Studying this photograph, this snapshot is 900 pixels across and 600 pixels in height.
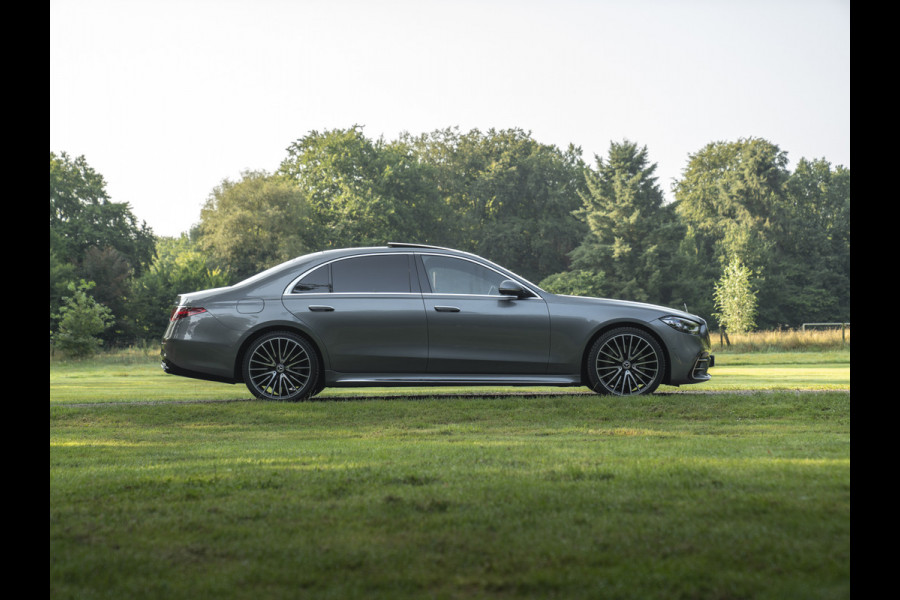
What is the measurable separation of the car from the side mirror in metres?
0.01

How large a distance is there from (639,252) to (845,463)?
52.7 meters

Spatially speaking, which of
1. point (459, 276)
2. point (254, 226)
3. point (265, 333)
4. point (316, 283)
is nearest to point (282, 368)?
point (265, 333)

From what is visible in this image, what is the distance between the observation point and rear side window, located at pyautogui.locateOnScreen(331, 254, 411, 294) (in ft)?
32.9

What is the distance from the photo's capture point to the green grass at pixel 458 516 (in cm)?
317

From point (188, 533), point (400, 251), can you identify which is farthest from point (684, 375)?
point (188, 533)

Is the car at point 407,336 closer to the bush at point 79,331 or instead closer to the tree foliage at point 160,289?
the bush at point 79,331

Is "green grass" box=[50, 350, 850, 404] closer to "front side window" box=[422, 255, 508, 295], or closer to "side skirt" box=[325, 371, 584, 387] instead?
"side skirt" box=[325, 371, 584, 387]

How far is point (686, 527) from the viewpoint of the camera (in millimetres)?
3717

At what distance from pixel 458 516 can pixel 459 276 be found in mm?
6266

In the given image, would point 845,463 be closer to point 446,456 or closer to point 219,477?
point 446,456

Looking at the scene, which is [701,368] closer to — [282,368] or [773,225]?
[282,368]

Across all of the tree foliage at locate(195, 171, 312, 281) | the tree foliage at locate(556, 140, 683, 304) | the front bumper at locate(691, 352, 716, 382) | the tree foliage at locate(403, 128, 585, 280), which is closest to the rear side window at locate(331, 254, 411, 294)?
the front bumper at locate(691, 352, 716, 382)

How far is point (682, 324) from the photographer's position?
33.2ft
